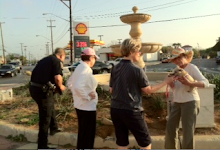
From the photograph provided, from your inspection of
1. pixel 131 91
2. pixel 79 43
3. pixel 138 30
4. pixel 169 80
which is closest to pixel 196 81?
pixel 169 80

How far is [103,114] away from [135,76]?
273 centimetres

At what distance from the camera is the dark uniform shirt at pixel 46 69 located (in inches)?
147

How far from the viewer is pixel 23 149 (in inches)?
157

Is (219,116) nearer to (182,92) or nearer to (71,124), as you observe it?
(182,92)

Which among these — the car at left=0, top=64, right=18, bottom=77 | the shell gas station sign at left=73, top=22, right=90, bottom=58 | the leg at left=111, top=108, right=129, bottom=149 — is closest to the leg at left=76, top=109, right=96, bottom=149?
the leg at left=111, top=108, right=129, bottom=149

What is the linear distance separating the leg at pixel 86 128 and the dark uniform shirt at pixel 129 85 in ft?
2.74

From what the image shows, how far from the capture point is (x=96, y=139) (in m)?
4.00

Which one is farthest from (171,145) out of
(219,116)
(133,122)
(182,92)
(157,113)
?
(219,116)

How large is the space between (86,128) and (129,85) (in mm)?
1188

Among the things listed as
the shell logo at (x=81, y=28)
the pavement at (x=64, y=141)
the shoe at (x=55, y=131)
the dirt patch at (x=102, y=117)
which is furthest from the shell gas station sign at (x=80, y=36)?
the shoe at (x=55, y=131)

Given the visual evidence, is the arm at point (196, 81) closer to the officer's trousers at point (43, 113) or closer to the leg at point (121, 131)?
the leg at point (121, 131)

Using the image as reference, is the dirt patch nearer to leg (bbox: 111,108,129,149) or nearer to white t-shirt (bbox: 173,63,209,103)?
white t-shirt (bbox: 173,63,209,103)

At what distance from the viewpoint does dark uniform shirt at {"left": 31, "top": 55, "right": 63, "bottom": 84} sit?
373cm

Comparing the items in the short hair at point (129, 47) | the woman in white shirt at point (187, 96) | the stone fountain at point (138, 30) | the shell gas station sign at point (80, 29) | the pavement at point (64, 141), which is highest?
the shell gas station sign at point (80, 29)
